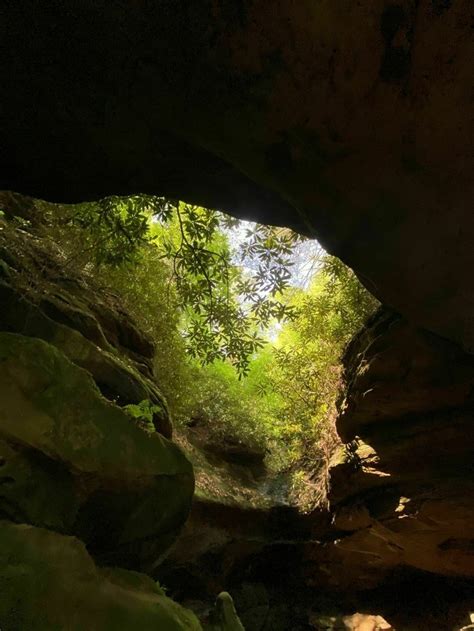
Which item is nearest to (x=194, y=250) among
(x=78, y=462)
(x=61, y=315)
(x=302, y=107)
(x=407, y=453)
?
(x=61, y=315)

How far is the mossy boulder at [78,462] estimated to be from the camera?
282cm

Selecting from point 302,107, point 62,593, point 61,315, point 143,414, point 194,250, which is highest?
point 194,250

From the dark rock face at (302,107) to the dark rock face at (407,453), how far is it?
105 centimetres

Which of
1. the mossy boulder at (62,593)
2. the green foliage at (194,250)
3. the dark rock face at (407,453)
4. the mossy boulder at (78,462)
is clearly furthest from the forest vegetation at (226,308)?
the mossy boulder at (62,593)

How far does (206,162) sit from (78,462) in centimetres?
269

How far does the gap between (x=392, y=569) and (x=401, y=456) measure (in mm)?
3429

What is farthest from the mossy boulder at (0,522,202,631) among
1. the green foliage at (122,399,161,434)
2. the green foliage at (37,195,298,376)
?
the green foliage at (37,195,298,376)

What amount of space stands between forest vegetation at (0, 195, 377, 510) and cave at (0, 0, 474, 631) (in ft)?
2.85

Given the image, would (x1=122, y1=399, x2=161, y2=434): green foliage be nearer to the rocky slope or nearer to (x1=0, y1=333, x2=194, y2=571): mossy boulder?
the rocky slope

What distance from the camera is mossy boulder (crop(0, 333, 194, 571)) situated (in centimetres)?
282

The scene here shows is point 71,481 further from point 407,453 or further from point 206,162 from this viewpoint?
point 407,453

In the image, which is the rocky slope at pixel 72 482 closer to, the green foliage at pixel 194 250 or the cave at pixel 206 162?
the cave at pixel 206 162

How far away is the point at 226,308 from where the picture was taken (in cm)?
572

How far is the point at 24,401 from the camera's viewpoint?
2863mm
